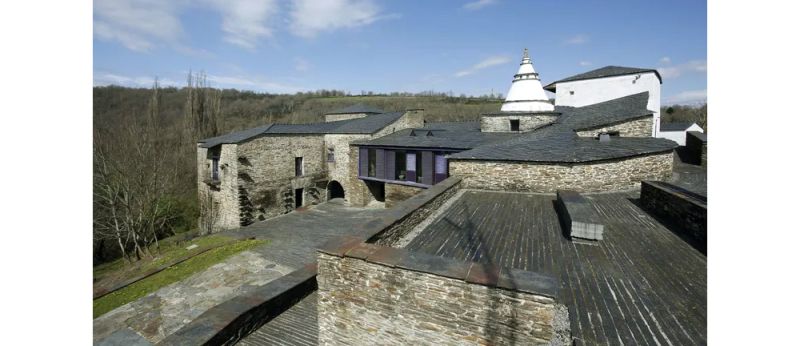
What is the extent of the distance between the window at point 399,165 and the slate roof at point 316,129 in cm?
349

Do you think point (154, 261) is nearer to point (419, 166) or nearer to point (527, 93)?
point (419, 166)

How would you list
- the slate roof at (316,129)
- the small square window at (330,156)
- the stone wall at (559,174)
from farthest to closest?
the small square window at (330,156)
the slate roof at (316,129)
the stone wall at (559,174)

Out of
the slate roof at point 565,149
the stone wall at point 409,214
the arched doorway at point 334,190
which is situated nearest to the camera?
the stone wall at point 409,214

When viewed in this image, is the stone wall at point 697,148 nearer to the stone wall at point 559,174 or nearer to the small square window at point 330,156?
the stone wall at point 559,174

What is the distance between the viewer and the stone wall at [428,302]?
394cm

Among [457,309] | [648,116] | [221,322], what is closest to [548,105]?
[648,116]

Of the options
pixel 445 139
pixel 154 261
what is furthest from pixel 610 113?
pixel 154 261

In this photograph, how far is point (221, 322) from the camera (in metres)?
6.00

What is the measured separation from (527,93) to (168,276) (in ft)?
64.3

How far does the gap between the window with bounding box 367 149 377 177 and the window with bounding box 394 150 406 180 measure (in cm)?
185

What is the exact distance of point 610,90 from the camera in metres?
24.1

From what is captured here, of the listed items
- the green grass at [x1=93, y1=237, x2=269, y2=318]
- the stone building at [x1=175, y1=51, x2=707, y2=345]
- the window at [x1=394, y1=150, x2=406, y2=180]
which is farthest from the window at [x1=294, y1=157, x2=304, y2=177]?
the stone building at [x1=175, y1=51, x2=707, y2=345]

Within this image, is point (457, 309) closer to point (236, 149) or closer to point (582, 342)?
point (582, 342)

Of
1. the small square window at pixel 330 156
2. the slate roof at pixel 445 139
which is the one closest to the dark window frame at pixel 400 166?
the slate roof at pixel 445 139
